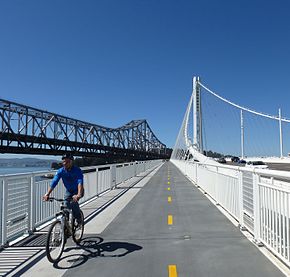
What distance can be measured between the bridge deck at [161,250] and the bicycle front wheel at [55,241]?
0.15 metres

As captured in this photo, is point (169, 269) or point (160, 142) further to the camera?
point (160, 142)

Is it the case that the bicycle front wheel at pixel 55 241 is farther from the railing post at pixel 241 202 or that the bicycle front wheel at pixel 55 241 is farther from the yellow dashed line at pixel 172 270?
the railing post at pixel 241 202

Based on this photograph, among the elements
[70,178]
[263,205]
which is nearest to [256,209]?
[263,205]

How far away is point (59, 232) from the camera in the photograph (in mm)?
5617

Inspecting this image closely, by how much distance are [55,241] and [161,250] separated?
1.79m

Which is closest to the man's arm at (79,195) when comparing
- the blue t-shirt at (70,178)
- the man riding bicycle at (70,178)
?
the man riding bicycle at (70,178)

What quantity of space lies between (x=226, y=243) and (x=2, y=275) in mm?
3788

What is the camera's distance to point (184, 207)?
10.5m

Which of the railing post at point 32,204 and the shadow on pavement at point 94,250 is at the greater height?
the railing post at point 32,204

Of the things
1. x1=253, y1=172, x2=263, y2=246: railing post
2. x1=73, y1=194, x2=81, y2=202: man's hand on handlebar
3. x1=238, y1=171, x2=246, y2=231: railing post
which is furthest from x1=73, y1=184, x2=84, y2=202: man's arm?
x1=238, y1=171, x2=246, y2=231: railing post

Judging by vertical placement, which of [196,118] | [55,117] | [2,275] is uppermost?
[55,117]

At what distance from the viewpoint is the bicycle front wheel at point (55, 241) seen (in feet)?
17.3

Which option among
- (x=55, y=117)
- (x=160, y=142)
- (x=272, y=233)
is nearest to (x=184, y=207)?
(x=272, y=233)

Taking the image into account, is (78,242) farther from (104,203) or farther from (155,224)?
(104,203)
